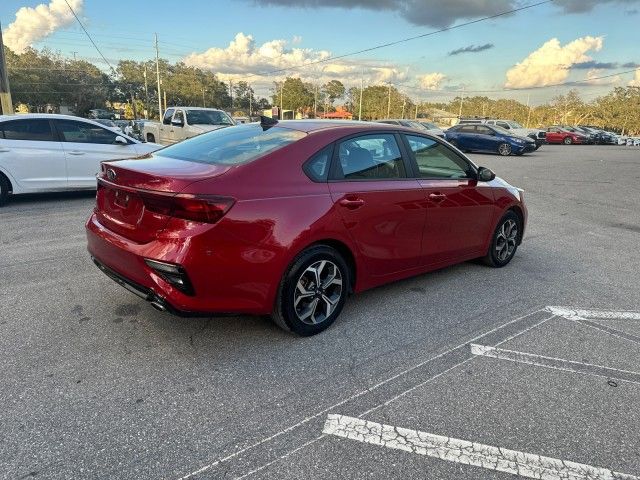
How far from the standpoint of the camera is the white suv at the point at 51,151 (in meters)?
7.58

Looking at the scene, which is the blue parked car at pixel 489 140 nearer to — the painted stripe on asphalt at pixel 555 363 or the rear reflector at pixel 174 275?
the painted stripe on asphalt at pixel 555 363

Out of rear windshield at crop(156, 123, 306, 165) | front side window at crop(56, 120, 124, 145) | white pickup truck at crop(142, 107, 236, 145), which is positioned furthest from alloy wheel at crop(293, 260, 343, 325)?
white pickup truck at crop(142, 107, 236, 145)

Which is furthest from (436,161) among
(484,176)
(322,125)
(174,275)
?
(174,275)

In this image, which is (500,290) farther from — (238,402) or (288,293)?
(238,402)

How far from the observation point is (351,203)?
11.8 feet

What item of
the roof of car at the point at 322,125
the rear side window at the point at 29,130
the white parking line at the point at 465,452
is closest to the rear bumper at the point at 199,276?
the white parking line at the point at 465,452

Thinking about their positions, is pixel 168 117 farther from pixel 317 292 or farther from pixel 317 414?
pixel 317 414

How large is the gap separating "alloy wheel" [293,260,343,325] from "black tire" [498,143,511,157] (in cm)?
2222

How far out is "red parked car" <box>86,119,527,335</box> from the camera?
2.96 meters

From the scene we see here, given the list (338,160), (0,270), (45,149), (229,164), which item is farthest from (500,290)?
(45,149)

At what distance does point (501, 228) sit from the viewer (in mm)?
5328

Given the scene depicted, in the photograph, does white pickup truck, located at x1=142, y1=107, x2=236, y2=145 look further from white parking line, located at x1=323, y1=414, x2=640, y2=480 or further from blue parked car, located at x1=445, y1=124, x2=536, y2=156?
white parking line, located at x1=323, y1=414, x2=640, y2=480

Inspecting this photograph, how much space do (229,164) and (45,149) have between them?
6085 mm

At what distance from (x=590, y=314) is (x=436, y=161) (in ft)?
6.42
